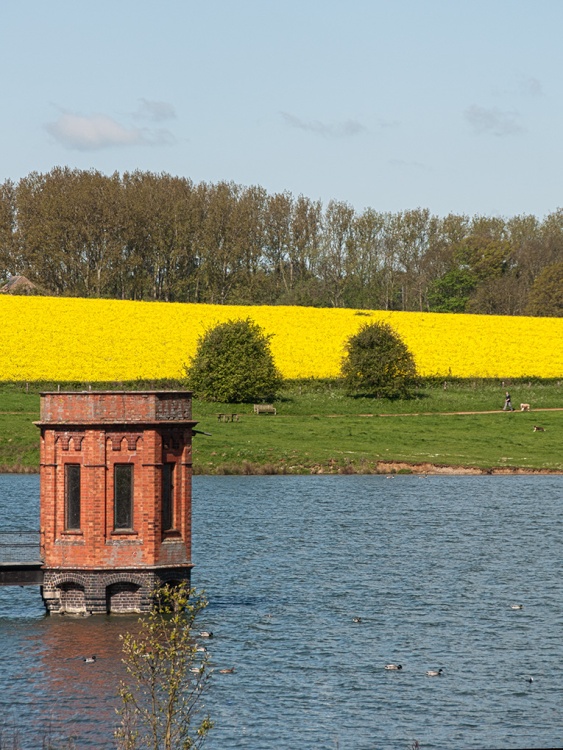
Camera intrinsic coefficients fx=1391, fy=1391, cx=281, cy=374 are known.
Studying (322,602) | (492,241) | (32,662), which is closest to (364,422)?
(322,602)

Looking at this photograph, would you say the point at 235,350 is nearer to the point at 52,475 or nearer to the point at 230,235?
the point at 52,475

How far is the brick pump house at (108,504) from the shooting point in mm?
35250

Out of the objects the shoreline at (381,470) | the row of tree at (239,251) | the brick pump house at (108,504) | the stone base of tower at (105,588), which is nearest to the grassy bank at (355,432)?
the shoreline at (381,470)

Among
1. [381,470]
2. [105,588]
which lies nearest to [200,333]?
[381,470]

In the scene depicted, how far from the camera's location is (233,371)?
91062 mm

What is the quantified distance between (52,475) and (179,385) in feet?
190

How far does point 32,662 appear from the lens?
31109mm

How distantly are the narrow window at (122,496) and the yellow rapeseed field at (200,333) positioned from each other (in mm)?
60289

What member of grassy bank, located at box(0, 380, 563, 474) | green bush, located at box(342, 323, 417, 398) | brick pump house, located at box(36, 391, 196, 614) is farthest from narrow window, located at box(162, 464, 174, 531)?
green bush, located at box(342, 323, 417, 398)

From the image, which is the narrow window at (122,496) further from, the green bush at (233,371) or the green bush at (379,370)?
the green bush at (379,370)

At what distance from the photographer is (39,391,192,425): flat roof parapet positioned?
35312 mm

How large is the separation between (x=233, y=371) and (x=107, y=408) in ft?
183

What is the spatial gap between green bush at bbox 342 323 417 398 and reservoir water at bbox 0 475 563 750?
3806 centimetres

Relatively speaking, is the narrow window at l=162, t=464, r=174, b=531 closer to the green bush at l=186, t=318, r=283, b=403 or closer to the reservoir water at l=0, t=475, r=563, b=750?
the reservoir water at l=0, t=475, r=563, b=750
